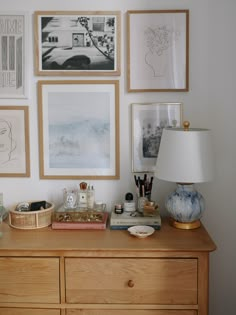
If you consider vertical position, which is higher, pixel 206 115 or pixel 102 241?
pixel 206 115

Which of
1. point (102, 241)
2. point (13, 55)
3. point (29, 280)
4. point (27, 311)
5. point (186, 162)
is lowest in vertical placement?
point (27, 311)

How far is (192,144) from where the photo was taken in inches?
77.8

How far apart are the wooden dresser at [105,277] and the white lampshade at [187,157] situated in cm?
29

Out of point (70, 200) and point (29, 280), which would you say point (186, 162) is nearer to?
point (70, 200)

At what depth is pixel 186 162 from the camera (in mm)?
1972

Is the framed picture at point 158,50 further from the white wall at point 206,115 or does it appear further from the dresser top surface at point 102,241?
the dresser top surface at point 102,241

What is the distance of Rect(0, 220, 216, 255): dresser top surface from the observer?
6.10 feet

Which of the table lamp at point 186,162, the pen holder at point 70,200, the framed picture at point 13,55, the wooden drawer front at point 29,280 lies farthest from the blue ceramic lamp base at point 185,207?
the framed picture at point 13,55

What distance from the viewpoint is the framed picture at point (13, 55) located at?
226 centimetres

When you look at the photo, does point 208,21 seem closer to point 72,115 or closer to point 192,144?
point 192,144

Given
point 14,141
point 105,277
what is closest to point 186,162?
point 105,277

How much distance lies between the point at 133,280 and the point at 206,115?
929mm

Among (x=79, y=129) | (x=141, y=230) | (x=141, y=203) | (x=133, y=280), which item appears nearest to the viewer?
(x=133, y=280)

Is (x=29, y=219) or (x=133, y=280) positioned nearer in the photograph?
(x=133, y=280)
